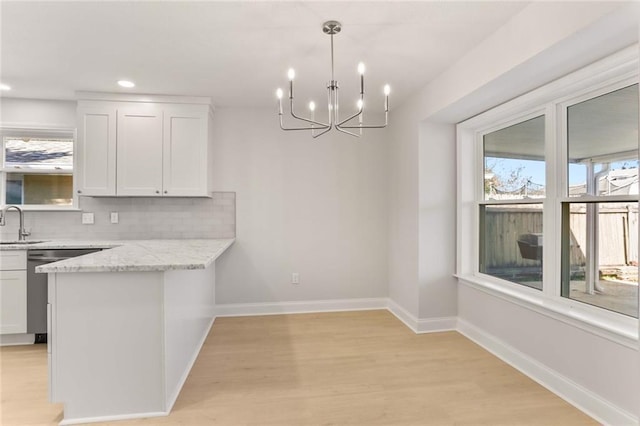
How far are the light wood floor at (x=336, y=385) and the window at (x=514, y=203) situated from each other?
2.58 ft

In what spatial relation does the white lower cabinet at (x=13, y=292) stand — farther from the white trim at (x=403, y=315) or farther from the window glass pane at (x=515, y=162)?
the window glass pane at (x=515, y=162)

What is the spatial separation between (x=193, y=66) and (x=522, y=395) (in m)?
3.46

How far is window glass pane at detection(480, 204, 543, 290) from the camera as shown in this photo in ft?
8.85

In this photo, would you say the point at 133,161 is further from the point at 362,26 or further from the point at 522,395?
the point at 522,395

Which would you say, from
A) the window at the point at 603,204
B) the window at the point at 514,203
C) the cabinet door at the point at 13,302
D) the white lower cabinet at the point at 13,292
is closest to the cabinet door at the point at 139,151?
the white lower cabinet at the point at 13,292

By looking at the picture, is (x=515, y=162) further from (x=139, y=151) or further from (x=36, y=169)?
(x=36, y=169)

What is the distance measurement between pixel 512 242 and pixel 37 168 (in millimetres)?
4864

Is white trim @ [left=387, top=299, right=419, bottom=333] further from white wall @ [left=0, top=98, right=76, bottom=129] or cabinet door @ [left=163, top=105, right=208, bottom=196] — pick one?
white wall @ [left=0, top=98, right=76, bottom=129]

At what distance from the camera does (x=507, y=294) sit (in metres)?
2.75

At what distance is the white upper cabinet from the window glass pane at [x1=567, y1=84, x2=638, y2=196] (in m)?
3.23

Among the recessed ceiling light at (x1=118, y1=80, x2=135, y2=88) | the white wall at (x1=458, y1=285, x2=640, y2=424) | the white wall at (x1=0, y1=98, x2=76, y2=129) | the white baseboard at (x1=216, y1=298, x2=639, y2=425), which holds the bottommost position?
the white baseboard at (x1=216, y1=298, x2=639, y2=425)

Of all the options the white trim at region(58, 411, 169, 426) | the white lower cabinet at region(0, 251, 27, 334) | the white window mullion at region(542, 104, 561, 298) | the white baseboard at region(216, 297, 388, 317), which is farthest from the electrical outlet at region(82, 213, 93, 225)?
the white window mullion at region(542, 104, 561, 298)

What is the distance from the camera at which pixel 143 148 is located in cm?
353

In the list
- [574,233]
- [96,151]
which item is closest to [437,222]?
[574,233]
